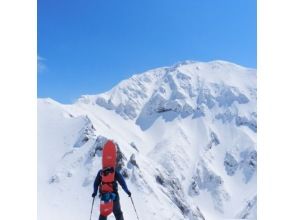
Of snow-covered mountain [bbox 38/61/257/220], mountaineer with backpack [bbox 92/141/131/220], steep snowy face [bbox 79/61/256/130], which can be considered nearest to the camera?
mountaineer with backpack [bbox 92/141/131/220]

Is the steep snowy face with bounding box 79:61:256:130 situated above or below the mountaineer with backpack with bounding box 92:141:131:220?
above

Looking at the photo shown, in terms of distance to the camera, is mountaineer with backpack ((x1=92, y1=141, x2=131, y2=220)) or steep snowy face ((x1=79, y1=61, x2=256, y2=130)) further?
steep snowy face ((x1=79, y1=61, x2=256, y2=130))

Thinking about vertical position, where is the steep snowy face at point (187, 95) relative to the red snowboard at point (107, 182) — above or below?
above

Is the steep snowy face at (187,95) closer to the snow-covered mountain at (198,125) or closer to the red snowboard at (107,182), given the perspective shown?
the snow-covered mountain at (198,125)

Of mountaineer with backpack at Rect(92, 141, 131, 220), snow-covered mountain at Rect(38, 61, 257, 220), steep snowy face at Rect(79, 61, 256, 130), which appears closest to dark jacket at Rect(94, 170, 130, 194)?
mountaineer with backpack at Rect(92, 141, 131, 220)

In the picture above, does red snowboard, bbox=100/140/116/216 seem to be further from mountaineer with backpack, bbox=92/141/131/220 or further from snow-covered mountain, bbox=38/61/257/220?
snow-covered mountain, bbox=38/61/257/220

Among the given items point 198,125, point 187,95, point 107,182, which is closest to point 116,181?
point 107,182

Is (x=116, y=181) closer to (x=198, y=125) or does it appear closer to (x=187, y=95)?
(x=198, y=125)

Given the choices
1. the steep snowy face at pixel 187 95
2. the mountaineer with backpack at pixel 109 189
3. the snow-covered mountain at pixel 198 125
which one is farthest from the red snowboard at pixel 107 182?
the steep snowy face at pixel 187 95

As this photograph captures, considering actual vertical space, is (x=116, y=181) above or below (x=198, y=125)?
below
